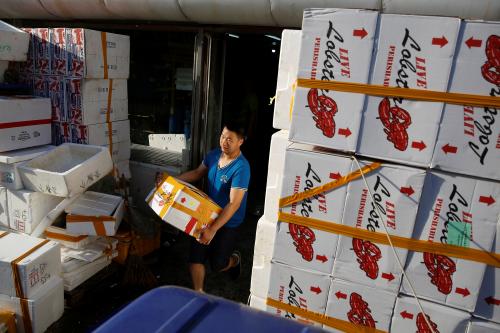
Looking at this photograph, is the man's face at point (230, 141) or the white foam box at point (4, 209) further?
the white foam box at point (4, 209)

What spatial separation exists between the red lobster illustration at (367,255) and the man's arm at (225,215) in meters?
1.33

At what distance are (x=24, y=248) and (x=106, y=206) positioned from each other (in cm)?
94

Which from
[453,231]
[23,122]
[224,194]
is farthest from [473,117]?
[23,122]

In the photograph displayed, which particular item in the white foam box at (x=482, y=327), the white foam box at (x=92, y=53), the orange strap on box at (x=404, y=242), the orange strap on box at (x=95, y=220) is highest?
the white foam box at (x=92, y=53)

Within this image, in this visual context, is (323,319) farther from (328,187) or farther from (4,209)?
(4,209)

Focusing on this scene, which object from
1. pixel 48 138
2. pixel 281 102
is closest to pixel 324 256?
pixel 281 102

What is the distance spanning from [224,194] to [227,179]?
172mm

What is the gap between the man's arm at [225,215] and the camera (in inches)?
137

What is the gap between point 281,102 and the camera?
2.92 meters

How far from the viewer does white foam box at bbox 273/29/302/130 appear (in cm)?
283

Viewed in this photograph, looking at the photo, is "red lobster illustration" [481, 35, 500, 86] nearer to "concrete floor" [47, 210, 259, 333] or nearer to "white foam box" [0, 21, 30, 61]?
"concrete floor" [47, 210, 259, 333]

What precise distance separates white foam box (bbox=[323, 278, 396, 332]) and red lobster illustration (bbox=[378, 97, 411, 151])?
996 mm

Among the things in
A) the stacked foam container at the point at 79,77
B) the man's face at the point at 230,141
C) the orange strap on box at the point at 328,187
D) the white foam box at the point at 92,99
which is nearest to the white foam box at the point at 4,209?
the stacked foam container at the point at 79,77

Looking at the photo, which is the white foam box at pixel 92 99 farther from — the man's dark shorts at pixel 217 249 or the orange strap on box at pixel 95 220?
the man's dark shorts at pixel 217 249
